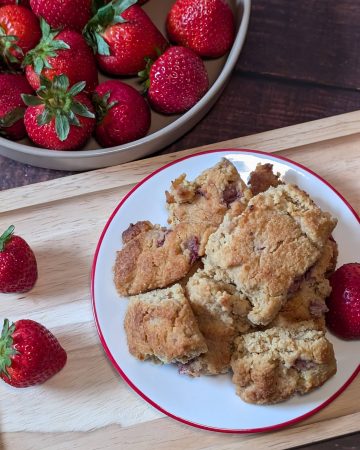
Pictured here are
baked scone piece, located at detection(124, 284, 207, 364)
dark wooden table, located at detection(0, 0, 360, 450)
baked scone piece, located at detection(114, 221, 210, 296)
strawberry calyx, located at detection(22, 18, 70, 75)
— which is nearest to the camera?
baked scone piece, located at detection(124, 284, 207, 364)

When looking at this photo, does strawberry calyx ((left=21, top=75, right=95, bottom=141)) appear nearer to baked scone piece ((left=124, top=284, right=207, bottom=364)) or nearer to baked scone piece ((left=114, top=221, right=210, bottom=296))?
baked scone piece ((left=114, top=221, right=210, bottom=296))

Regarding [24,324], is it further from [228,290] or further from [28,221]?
[228,290]

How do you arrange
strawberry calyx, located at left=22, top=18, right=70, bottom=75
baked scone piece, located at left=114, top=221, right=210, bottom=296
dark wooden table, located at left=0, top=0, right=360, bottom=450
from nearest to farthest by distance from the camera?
1. baked scone piece, located at left=114, top=221, right=210, bottom=296
2. strawberry calyx, located at left=22, top=18, right=70, bottom=75
3. dark wooden table, located at left=0, top=0, right=360, bottom=450

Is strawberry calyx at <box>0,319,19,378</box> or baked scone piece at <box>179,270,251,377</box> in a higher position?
baked scone piece at <box>179,270,251,377</box>

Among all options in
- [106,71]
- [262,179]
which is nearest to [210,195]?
[262,179]

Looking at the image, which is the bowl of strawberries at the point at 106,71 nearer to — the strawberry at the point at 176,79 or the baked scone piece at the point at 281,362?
the strawberry at the point at 176,79

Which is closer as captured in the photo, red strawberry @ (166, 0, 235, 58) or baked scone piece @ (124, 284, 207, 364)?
baked scone piece @ (124, 284, 207, 364)

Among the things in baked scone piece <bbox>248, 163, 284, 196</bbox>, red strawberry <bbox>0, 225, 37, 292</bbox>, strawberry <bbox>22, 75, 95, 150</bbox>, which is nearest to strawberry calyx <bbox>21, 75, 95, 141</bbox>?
strawberry <bbox>22, 75, 95, 150</bbox>

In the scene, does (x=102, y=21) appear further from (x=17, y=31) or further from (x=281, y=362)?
(x=281, y=362)
